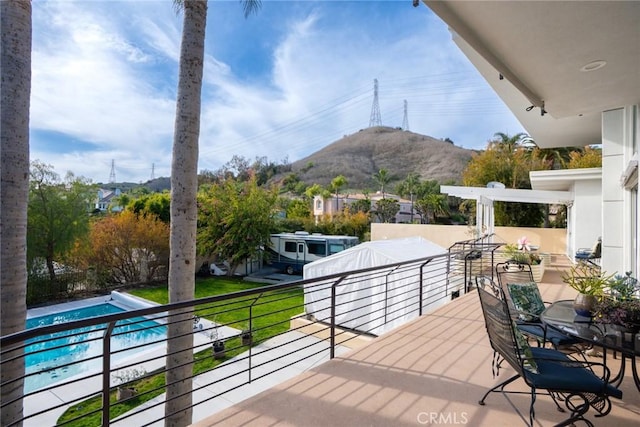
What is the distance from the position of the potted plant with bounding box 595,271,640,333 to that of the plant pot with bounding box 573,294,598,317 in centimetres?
5

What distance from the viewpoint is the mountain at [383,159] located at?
66812mm

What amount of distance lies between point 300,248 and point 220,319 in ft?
26.9

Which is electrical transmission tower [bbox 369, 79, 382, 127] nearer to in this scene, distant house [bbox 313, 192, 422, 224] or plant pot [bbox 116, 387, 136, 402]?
distant house [bbox 313, 192, 422, 224]

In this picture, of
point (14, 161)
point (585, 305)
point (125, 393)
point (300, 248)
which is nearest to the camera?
point (585, 305)

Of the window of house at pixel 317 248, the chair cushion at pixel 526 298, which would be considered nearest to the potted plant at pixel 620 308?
the chair cushion at pixel 526 298

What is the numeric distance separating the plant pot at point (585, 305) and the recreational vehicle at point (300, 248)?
15.9 meters

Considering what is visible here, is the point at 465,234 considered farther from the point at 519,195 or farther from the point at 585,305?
the point at 585,305

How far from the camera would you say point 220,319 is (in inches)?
463

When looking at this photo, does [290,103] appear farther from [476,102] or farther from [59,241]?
[476,102]

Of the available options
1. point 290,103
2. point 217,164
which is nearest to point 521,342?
point 290,103

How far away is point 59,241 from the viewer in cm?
1373

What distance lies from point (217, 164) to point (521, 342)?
2051 inches

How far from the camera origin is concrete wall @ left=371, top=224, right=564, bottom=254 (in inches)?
587

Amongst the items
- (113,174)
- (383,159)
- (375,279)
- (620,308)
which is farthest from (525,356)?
(113,174)
